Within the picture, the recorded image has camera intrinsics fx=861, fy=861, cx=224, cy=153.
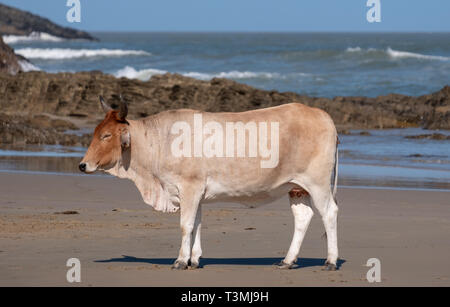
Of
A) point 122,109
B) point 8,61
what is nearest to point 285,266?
point 122,109

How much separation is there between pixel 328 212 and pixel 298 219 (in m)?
0.36

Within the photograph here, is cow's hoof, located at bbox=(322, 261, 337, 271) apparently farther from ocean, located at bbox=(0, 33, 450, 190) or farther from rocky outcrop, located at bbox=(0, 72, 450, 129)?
rocky outcrop, located at bbox=(0, 72, 450, 129)

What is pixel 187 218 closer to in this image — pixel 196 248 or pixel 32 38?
pixel 196 248

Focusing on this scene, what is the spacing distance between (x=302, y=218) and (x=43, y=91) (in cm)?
2076

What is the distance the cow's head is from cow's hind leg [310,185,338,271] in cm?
211

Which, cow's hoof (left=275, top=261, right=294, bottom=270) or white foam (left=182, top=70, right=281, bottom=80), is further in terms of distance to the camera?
white foam (left=182, top=70, right=281, bottom=80)

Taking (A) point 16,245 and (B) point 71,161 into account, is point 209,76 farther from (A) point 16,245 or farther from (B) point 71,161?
(A) point 16,245

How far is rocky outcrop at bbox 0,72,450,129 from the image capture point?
2819cm

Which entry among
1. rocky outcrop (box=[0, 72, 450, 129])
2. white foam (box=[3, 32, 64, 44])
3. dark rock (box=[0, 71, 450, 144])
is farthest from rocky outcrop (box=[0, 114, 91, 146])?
white foam (box=[3, 32, 64, 44])

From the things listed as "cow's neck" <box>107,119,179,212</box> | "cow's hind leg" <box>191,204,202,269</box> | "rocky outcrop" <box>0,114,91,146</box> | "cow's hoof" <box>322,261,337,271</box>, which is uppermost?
"rocky outcrop" <box>0,114,91,146</box>

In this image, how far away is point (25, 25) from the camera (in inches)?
→ 5581

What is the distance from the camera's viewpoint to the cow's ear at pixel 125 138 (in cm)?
923

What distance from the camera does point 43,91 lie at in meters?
28.9
